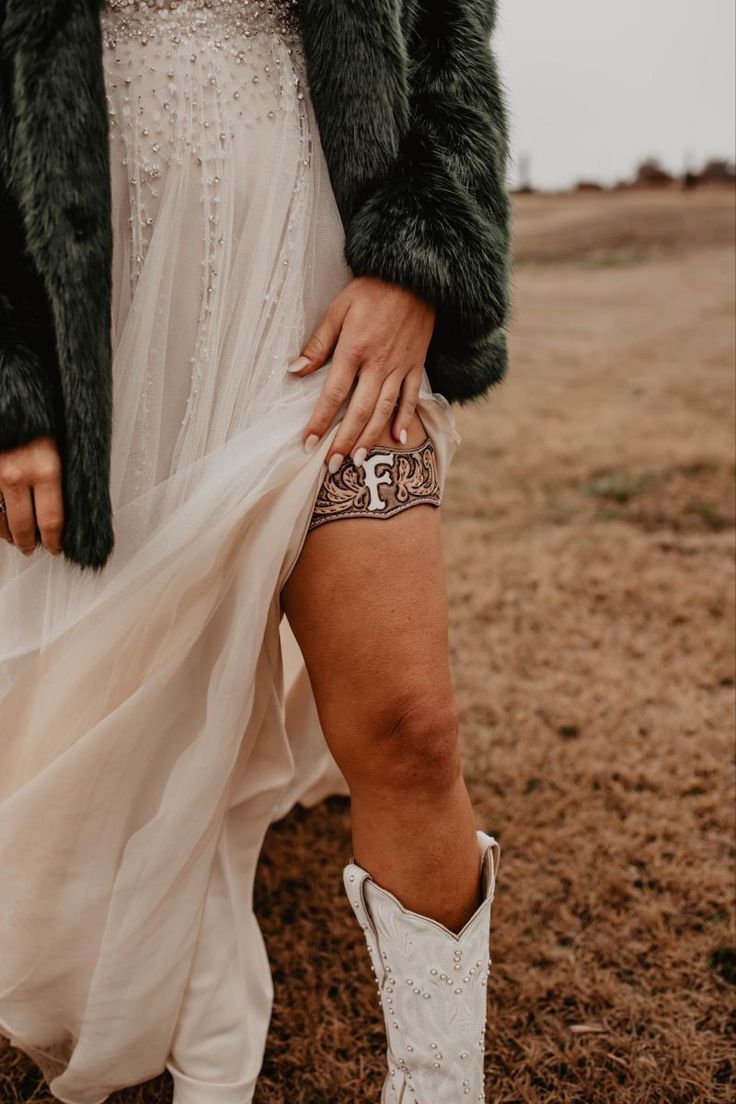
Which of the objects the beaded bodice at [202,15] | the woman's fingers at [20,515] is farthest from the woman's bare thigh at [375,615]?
the beaded bodice at [202,15]

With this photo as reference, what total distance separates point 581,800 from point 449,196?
1.70 m

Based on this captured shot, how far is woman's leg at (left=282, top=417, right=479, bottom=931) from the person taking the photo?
128cm

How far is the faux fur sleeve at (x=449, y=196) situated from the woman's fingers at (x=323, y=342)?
6 centimetres

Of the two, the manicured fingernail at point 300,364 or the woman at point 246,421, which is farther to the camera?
the manicured fingernail at point 300,364

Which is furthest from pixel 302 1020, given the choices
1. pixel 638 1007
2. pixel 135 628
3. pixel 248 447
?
pixel 248 447

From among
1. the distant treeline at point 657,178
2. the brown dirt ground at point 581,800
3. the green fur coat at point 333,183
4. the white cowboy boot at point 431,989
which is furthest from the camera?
the distant treeline at point 657,178

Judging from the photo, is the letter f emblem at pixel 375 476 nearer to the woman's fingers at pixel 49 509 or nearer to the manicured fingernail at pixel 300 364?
the manicured fingernail at pixel 300 364

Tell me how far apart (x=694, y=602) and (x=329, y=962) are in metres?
2.09

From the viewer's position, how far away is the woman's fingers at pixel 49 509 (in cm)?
124

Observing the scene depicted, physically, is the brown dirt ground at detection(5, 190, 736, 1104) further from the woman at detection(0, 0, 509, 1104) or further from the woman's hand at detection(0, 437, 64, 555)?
the woman's hand at detection(0, 437, 64, 555)

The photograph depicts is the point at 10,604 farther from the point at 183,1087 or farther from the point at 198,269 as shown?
the point at 183,1087

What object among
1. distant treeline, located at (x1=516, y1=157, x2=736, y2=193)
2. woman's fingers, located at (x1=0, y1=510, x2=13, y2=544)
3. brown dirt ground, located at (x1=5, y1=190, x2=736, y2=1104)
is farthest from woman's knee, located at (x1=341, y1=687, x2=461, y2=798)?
distant treeline, located at (x1=516, y1=157, x2=736, y2=193)

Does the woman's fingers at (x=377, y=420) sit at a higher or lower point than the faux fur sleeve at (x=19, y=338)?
lower

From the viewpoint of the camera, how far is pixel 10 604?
1.44 m
